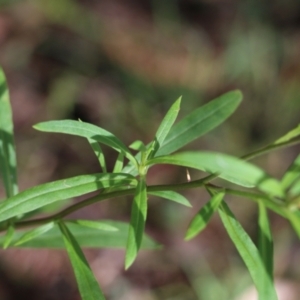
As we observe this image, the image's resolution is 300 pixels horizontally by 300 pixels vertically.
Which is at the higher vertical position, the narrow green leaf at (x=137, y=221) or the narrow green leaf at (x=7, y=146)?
the narrow green leaf at (x=137, y=221)

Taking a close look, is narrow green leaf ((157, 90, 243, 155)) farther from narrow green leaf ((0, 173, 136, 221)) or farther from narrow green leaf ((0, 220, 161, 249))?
narrow green leaf ((0, 220, 161, 249))

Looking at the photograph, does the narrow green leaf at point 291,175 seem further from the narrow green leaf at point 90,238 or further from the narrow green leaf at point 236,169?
the narrow green leaf at point 90,238

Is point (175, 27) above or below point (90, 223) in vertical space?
below

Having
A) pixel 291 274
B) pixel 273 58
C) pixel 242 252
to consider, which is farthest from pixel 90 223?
pixel 273 58

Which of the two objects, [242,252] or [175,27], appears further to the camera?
[175,27]

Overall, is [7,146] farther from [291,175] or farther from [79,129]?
[291,175]

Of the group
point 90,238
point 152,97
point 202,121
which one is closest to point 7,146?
point 90,238

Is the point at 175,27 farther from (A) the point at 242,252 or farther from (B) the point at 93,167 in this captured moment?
(A) the point at 242,252

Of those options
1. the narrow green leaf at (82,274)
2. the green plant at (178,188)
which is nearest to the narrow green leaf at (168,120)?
the green plant at (178,188)
